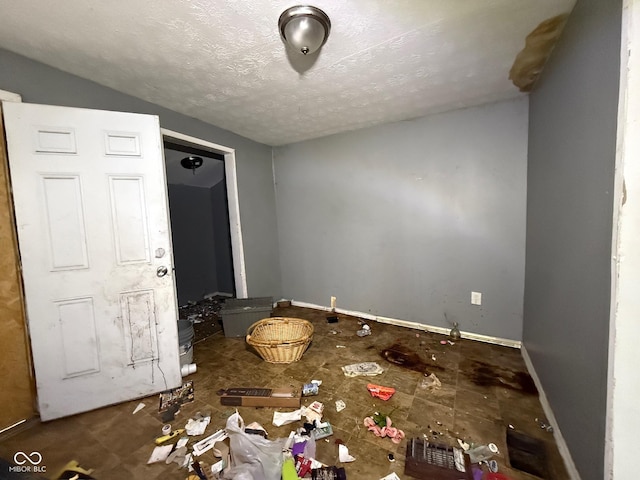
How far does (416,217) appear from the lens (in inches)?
101

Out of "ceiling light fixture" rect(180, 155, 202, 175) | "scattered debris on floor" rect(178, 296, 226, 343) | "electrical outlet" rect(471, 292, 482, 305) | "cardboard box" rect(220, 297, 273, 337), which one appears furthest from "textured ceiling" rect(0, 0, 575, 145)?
"scattered debris on floor" rect(178, 296, 226, 343)

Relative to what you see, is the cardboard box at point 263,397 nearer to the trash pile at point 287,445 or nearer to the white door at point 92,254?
the trash pile at point 287,445

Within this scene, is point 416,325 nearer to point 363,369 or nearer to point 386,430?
point 363,369

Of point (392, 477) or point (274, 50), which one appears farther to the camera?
point (274, 50)

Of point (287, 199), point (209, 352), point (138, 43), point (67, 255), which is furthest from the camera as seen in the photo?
point (287, 199)

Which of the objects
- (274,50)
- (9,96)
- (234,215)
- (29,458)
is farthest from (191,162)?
(29,458)

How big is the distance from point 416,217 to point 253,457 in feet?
7.76

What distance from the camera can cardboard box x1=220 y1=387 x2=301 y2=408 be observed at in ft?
5.15

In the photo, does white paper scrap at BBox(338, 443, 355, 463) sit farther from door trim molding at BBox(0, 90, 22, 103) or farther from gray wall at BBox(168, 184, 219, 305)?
gray wall at BBox(168, 184, 219, 305)

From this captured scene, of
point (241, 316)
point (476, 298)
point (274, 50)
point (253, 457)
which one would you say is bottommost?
point (253, 457)

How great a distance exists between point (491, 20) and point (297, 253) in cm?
285

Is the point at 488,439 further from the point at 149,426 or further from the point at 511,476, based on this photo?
A: the point at 149,426

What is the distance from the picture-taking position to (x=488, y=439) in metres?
1.30

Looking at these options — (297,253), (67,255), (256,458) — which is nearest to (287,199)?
(297,253)
